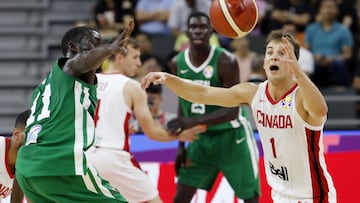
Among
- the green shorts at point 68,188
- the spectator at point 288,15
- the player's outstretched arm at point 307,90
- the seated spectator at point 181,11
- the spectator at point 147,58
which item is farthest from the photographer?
the spectator at point 288,15

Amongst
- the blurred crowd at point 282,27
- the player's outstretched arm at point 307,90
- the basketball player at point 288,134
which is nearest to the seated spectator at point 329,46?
the blurred crowd at point 282,27

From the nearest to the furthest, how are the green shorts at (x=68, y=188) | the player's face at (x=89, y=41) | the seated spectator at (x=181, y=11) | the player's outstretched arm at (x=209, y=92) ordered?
the green shorts at (x=68, y=188), the player's face at (x=89, y=41), the player's outstretched arm at (x=209, y=92), the seated spectator at (x=181, y=11)

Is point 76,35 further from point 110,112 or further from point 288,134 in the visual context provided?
point 110,112

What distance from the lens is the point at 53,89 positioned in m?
5.12

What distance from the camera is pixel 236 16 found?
5.88 meters

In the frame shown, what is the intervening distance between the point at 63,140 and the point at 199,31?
8.60 feet

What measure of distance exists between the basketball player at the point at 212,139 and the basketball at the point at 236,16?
1.29 m

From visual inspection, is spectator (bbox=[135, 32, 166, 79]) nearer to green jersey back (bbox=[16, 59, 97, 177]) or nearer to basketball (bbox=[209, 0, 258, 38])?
basketball (bbox=[209, 0, 258, 38])

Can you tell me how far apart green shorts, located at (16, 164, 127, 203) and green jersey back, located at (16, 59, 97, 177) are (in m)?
0.05

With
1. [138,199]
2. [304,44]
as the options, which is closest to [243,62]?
[304,44]

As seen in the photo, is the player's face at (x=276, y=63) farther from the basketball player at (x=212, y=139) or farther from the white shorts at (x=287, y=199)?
the basketball player at (x=212, y=139)

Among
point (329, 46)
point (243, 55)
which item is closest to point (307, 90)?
point (243, 55)

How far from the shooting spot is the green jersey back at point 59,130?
505 cm

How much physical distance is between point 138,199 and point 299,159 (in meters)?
2.01
